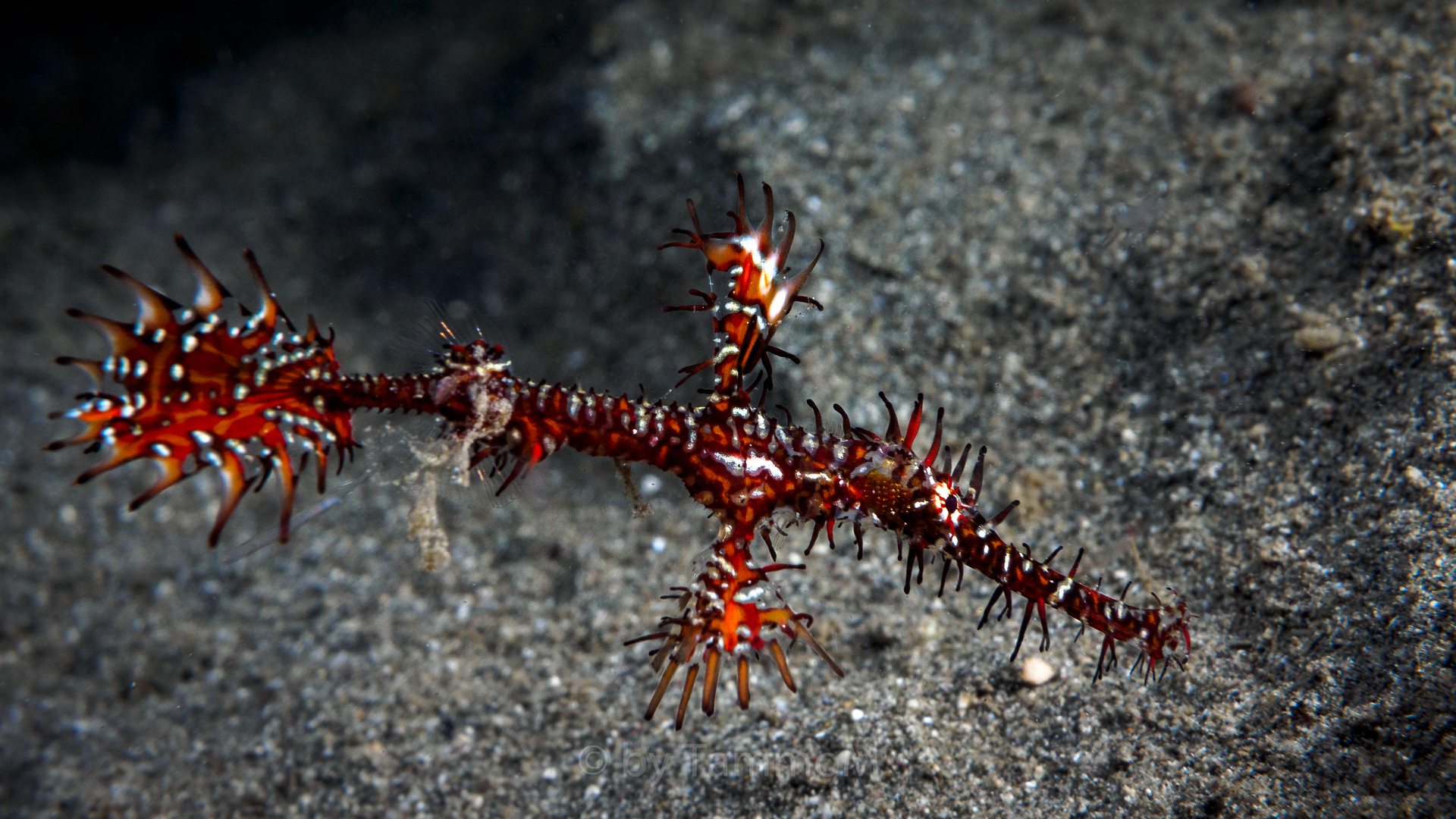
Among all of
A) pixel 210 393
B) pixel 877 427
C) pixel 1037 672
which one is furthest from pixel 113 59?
pixel 1037 672

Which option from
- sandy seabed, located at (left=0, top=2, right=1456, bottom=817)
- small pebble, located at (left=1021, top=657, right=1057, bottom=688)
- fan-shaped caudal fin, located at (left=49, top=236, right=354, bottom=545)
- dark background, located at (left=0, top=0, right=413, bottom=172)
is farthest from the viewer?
dark background, located at (left=0, top=0, right=413, bottom=172)

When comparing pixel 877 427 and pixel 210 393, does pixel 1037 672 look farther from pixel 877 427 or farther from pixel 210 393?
pixel 210 393

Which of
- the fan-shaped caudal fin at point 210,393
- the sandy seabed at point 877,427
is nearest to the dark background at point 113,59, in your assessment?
the sandy seabed at point 877,427

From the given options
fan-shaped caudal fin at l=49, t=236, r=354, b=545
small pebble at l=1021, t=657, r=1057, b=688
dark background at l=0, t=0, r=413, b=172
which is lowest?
fan-shaped caudal fin at l=49, t=236, r=354, b=545

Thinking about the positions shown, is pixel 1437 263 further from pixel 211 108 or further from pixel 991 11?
pixel 211 108

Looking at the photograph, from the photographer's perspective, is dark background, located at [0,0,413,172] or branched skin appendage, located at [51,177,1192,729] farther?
dark background, located at [0,0,413,172]

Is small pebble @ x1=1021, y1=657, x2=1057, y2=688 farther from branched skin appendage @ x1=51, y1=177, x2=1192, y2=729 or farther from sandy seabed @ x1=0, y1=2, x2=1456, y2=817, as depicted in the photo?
branched skin appendage @ x1=51, y1=177, x2=1192, y2=729

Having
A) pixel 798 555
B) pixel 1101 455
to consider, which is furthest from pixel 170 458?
pixel 1101 455

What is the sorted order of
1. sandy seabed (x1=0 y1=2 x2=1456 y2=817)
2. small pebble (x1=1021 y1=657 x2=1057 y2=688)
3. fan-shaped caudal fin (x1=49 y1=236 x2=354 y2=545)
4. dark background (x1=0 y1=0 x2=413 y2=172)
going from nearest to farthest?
fan-shaped caudal fin (x1=49 y1=236 x2=354 y2=545) < sandy seabed (x1=0 y1=2 x2=1456 y2=817) < small pebble (x1=1021 y1=657 x2=1057 y2=688) < dark background (x1=0 y1=0 x2=413 y2=172)

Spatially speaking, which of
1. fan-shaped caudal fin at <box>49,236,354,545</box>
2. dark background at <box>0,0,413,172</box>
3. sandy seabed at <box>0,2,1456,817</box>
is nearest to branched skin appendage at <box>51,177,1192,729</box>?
fan-shaped caudal fin at <box>49,236,354,545</box>
